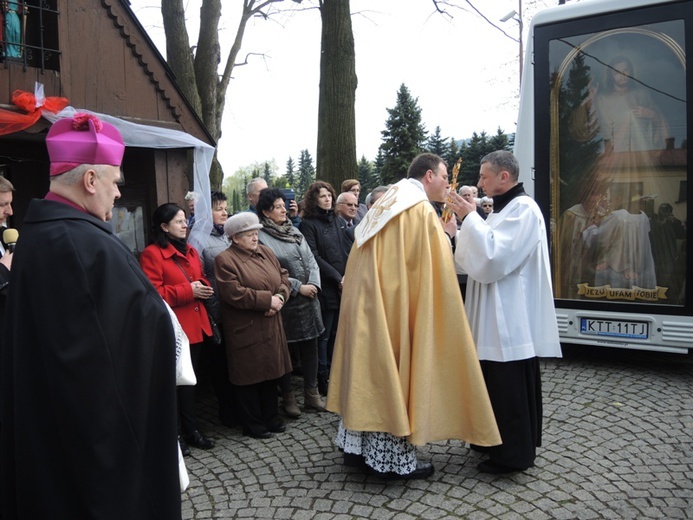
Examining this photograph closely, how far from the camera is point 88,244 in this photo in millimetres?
1919

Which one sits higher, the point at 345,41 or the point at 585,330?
the point at 345,41

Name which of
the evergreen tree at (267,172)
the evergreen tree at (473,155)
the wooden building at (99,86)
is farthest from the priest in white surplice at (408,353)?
the evergreen tree at (267,172)

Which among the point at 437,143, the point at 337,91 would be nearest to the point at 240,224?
the point at 337,91

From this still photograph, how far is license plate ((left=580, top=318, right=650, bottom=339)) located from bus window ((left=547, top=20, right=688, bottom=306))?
224mm

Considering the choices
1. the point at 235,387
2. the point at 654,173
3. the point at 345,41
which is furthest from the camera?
the point at 345,41

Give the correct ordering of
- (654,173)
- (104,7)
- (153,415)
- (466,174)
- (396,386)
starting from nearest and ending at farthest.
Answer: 1. (153,415)
2. (396,386)
3. (104,7)
4. (654,173)
5. (466,174)

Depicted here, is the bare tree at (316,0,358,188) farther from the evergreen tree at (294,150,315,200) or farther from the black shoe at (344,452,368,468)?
the evergreen tree at (294,150,315,200)

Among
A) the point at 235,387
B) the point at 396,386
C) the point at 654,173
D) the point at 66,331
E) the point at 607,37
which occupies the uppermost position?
the point at 607,37

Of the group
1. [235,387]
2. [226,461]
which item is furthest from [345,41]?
[226,461]

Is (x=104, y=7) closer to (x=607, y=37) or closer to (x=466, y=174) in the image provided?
(x=607, y=37)

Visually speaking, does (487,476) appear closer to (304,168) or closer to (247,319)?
(247,319)

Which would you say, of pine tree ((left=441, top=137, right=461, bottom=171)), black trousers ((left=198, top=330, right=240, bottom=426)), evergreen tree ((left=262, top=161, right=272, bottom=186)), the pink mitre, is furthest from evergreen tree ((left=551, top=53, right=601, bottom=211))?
evergreen tree ((left=262, top=161, right=272, bottom=186))

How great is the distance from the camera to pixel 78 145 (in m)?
2.02

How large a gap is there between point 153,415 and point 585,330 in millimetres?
5143
